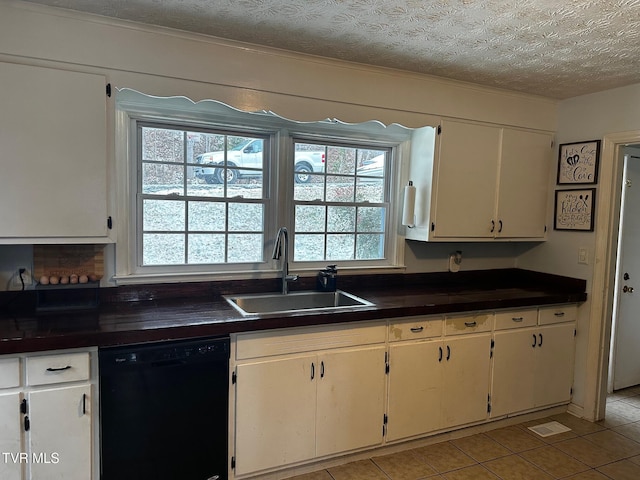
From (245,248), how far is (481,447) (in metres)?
1.98

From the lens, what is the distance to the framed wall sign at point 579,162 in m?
3.04

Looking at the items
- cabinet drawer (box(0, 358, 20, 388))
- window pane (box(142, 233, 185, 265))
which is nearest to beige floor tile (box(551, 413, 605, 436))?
window pane (box(142, 233, 185, 265))

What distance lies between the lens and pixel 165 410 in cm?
197

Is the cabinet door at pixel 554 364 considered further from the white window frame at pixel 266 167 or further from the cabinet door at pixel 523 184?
the white window frame at pixel 266 167

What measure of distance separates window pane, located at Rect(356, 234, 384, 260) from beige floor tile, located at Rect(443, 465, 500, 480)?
147 cm

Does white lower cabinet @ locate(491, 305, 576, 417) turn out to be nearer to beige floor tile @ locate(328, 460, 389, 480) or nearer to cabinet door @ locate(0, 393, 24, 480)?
beige floor tile @ locate(328, 460, 389, 480)

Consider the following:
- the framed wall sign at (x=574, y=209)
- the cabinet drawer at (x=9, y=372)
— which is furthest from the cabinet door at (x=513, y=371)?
the cabinet drawer at (x=9, y=372)

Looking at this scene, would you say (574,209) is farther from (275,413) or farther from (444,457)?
(275,413)

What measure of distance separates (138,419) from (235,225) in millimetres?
1280

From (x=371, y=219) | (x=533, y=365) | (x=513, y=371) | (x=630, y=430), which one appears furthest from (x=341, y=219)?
(x=630, y=430)

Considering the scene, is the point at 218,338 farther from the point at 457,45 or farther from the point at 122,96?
the point at 457,45

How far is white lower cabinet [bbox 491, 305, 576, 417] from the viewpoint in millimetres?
2861

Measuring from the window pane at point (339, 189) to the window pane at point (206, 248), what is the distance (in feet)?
2.72

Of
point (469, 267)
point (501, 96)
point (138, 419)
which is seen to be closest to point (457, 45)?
point (501, 96)
